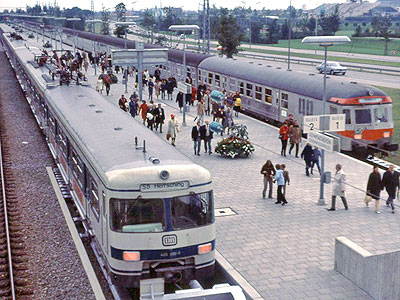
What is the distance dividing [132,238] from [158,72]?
38.0 metres

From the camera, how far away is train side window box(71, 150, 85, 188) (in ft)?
48.4

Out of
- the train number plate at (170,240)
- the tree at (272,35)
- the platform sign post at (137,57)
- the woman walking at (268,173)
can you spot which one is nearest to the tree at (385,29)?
the tree at (272,35)

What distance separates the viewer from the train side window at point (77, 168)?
48.4 feet

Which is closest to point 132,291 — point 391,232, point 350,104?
point 391,232

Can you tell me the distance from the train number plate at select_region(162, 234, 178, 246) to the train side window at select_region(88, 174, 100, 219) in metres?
1.94

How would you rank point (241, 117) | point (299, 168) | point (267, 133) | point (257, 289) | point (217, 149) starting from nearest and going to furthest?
point (257, 289)
point (299, 168)
point (217, 149)
point (267, 133)
point (241, 117)

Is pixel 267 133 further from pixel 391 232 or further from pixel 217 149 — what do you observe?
pixel 391 232

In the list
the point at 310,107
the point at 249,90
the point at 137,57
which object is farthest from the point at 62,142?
the point at 249,90

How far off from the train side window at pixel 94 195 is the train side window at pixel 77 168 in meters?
1.05

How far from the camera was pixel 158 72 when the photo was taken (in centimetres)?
4838

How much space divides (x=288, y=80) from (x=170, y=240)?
1976 centimetres

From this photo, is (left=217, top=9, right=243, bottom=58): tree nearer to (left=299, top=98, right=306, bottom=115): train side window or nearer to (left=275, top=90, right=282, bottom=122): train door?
(left=275, top=90, right=282, bottom=122): train door

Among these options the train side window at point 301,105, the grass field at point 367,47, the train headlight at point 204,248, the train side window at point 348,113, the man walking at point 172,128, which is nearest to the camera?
the train headlight at point 204,248

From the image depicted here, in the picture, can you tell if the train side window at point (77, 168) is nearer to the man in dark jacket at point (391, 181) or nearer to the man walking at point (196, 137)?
the man in dark jacket at point (391, 181)
